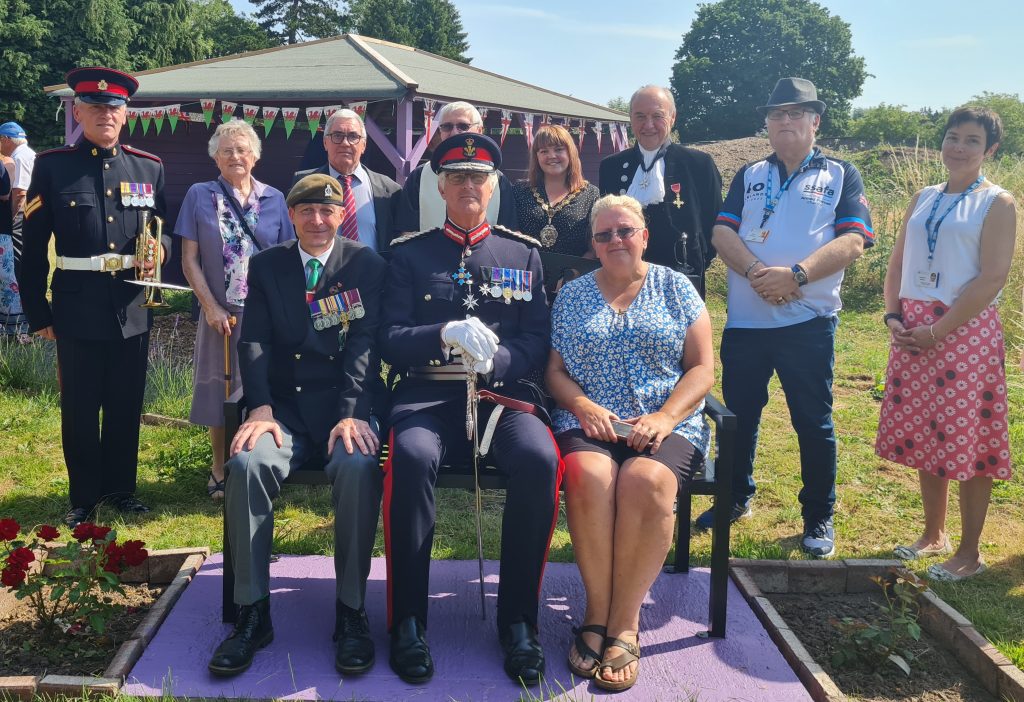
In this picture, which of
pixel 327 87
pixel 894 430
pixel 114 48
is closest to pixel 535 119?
pixel 327 87

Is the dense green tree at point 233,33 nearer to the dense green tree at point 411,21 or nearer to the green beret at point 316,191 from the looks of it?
the dense green tree at point 411,21

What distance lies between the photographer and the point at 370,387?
3.44m

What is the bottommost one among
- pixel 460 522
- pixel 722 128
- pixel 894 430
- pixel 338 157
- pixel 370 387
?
pixel 460 522

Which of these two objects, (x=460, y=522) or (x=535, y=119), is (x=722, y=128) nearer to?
(x=535, y=119)

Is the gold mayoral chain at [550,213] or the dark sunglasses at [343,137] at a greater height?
the dark sunglasses at [343,137]

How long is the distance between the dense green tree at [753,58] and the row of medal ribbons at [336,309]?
47308 millimetres

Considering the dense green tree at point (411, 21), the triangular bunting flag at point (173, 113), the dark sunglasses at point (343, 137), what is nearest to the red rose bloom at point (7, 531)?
the dark sunglasses at point (343, 137)

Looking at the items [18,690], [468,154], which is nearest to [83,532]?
[18,690]

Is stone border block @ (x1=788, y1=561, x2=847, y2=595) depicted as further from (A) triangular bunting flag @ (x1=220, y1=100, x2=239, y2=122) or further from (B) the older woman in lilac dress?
(A) triangular bunting flag @ (x1=220, y1=100, x2=239, y2=122)

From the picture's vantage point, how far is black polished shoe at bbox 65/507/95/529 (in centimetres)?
427

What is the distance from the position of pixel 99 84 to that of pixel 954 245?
396 cm

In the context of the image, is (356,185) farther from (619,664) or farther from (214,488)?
(619,664)

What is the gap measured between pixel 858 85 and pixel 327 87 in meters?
49.5

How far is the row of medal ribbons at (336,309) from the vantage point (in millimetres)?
3463
